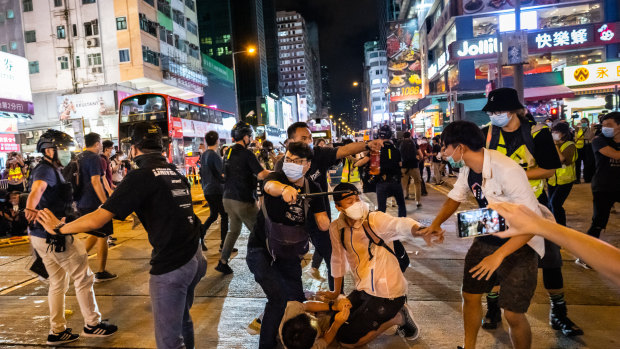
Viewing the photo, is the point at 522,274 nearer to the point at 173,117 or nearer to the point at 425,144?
the point at 425,144

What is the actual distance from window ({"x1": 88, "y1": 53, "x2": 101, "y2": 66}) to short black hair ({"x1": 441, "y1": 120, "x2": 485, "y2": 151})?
35.4 metres

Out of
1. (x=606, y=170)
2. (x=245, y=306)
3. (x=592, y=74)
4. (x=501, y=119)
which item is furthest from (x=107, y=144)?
(x=592, y=74)

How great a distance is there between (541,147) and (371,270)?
1.83m

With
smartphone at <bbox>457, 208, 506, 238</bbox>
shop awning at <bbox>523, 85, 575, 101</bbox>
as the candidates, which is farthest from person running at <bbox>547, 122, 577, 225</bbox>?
shop awning at <bbox>523, 85, 575, 101</bbox>

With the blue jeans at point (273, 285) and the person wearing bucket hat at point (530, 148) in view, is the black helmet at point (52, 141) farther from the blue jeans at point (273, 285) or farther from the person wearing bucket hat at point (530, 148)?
the person wearing bucket hat at point (530, 148)

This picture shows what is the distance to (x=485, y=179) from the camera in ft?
8.93

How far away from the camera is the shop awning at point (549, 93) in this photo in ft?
81.6

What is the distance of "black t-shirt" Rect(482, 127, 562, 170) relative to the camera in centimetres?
344

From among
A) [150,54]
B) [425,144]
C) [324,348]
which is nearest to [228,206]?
[324,348]

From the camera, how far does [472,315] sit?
115 inches

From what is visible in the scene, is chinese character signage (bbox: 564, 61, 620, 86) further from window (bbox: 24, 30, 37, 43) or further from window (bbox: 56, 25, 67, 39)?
window (bbox: 24, 30, 37, 43)

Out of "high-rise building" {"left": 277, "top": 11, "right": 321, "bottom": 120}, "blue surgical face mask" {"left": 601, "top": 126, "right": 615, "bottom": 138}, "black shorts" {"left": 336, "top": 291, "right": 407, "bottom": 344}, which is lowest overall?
"black shorts" {"left": 336, "top": 291, "right": 407, "bottom": 344}

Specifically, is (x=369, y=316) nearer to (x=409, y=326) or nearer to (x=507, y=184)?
(x=409, y=326)

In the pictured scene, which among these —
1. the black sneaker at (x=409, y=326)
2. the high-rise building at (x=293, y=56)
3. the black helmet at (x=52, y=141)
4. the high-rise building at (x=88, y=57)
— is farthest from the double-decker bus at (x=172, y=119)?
the high-rise building at (x=293, y=56)
